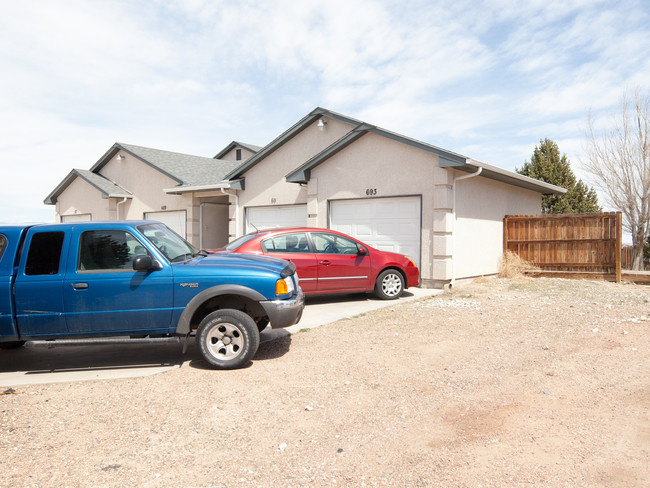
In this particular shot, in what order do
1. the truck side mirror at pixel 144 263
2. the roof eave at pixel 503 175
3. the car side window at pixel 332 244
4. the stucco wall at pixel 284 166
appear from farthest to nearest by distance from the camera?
the stucco wall at pixel 284 166 < the roof eave at pixel 503 175 < the car side window at pixel 332 244 < the truck side mirror at pixel 144 263

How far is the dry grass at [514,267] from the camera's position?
46.9ft

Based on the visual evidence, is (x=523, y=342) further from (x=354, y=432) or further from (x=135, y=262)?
(x=135, y=262)

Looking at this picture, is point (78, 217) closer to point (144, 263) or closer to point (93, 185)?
point (93, 185)

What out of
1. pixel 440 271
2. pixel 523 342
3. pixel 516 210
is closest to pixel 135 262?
pixel 523 342

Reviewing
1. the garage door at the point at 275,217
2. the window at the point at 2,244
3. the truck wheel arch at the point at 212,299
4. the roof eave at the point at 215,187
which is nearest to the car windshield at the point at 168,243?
the truck wheel arch at the point at 212,299

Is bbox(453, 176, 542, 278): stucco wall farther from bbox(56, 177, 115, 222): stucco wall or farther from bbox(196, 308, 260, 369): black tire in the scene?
bbox(56, 177, 115, 222): stucco wall

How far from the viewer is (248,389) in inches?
199

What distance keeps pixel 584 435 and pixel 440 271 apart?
8.13m

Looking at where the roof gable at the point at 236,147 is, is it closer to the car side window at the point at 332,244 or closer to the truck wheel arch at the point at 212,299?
the car side window at the point at 332,244

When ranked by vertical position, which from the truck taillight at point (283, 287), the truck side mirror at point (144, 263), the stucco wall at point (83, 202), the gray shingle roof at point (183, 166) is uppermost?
the gray shingle roof at point (183, 166)

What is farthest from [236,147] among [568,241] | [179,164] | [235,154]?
[568,241]

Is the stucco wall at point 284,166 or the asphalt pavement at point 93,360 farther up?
the stucco wall at point 284,166

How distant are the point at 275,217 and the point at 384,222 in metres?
4.15

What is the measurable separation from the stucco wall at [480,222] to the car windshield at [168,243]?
7659 mm
